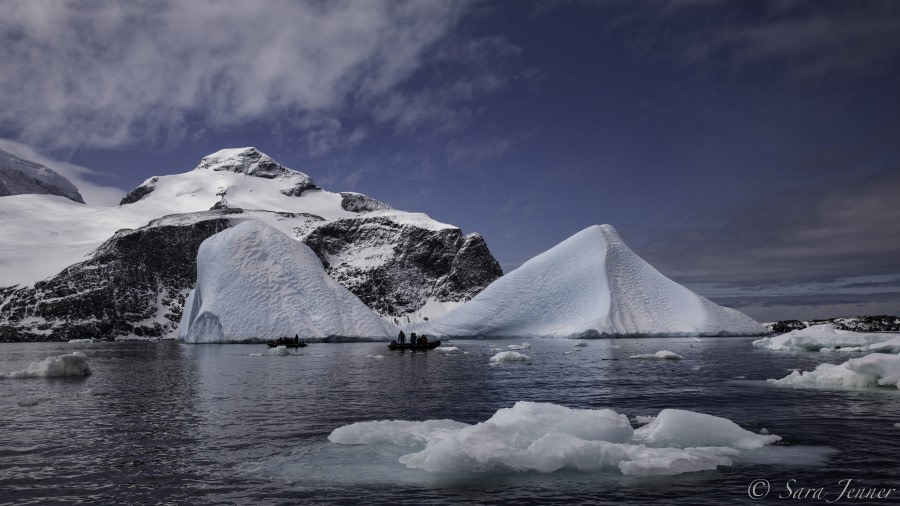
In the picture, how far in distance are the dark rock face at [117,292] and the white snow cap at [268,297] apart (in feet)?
331

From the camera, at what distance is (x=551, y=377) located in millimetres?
29547

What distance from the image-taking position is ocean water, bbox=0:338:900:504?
32.3ft

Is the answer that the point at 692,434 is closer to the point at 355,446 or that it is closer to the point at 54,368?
the point at 355,446

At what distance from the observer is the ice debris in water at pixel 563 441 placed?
35.6 ft

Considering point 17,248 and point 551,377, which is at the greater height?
point 17,248

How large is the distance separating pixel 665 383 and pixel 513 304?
50.6 metres

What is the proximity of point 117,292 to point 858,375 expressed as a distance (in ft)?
575

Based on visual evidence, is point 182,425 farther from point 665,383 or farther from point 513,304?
point 513,304

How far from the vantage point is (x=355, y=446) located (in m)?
13.4

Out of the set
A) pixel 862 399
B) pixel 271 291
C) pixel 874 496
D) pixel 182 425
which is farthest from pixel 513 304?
pixel 874 496

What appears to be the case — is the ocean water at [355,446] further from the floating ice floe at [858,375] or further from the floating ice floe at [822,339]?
the floating ice floe at [822,339]

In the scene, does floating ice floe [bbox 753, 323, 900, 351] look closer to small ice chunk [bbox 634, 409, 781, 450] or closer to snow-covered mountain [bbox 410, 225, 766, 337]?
snow-covered mountain [bbox 410, 225, 766, 337]

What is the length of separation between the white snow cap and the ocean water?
36946 mm

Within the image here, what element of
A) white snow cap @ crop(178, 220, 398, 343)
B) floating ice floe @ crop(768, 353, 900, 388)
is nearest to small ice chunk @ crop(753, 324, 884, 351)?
floating ice floe @ crop(768, 353, 900, 388)
